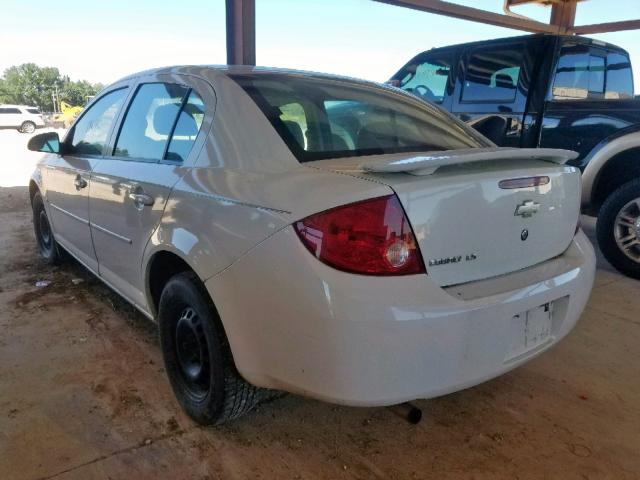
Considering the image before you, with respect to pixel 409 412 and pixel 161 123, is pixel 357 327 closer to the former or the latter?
pixel 409 412

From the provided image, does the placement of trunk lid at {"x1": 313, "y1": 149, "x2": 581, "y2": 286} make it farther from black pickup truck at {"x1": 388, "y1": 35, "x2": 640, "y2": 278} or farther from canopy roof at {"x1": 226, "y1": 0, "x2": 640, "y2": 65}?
canopy roof at {"x1": 226, "y1": 0, "x2": 640, "y2": 65}

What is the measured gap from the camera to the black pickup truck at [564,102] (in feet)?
13.5

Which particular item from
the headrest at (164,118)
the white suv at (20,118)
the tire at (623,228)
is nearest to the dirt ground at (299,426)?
the headrest at (164,118)

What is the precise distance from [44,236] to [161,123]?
8.33ft

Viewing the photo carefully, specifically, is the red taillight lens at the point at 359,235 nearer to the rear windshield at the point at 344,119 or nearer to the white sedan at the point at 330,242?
the white sedan at the point at 330,242

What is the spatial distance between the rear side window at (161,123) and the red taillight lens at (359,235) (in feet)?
3.00

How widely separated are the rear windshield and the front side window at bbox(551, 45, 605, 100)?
2528mm

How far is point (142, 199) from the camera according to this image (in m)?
2.31

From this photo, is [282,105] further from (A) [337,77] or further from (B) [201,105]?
(A) [337,77]

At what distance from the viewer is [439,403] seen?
7.76 feet

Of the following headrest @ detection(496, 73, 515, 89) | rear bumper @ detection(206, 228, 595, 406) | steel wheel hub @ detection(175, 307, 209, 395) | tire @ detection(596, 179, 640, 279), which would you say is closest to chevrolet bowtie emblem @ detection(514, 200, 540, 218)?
rear bumper @ detection(206, 228, 595, 406)

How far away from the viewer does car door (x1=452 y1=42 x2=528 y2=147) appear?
4.71m

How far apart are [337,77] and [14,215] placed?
560 centimetres

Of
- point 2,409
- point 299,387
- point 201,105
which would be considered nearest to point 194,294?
point 299,387
